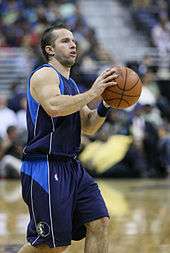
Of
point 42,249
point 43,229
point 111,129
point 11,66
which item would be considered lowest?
point 111,129

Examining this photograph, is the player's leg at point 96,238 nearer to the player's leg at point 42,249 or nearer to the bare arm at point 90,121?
the player's leg at point 42,249

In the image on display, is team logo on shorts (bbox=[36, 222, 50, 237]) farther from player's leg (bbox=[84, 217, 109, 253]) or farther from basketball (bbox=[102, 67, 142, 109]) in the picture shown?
basketball (bbox=[102, 67, 142, 109])

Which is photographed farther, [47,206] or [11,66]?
[11,66]

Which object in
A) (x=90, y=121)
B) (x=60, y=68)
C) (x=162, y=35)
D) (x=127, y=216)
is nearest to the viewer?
(x=60, y=68)

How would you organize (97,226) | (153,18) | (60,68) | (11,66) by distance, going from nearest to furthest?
(97,226)
(60,68)
(11,66)
(153,18)

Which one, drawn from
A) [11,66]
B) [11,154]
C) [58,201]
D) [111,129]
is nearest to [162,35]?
[11,66]

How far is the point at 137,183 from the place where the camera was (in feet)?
46.0

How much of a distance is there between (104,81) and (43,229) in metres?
1.15

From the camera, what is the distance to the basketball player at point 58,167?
17.8 feet

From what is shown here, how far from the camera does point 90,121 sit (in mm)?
5934

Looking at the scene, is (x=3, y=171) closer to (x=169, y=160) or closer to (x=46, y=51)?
(x=169, y=160)

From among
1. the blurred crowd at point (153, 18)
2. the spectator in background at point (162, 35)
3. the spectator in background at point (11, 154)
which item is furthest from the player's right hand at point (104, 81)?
the blurred crowd at point (153, 18)

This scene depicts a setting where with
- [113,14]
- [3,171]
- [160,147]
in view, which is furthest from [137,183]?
[113,14]

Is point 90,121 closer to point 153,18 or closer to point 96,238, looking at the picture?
point 96,238
